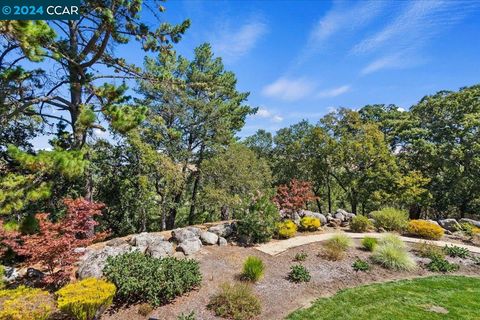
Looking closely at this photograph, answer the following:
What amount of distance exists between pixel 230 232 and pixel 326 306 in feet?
16.3

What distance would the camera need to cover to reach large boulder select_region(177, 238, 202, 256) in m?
9.04

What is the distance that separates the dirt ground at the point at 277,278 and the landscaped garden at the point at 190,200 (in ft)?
0.17

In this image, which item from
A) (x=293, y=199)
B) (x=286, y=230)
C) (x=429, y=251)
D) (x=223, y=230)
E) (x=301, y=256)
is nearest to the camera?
(x=301, y=256)

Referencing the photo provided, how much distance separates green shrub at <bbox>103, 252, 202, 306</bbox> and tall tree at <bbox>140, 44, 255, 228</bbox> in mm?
8403

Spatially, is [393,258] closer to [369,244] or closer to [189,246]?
[369,244]

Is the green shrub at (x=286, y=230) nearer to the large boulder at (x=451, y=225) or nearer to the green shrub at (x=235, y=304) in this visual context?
the green shrub at (x=235, y=304)

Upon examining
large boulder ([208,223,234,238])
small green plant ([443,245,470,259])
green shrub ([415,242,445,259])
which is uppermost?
large boulder ([208,223,234,238])

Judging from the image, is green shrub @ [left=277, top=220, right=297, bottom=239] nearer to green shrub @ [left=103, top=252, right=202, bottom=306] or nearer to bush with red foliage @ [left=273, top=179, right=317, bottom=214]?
bush with red foliage @ [left=273, top=179, right=317, bottom=214]

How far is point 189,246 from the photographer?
361 inches

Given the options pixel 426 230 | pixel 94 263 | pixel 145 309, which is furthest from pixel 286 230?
pixel 94 263

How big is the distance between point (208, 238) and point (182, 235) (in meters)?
0.92

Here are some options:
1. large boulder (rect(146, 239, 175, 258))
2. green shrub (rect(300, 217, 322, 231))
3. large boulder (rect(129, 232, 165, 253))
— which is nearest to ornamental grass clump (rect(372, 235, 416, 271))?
green shrub (rect(300, 217, 322, 231))

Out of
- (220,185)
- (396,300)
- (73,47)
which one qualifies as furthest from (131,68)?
(396,300)

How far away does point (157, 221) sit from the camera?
21.2m
